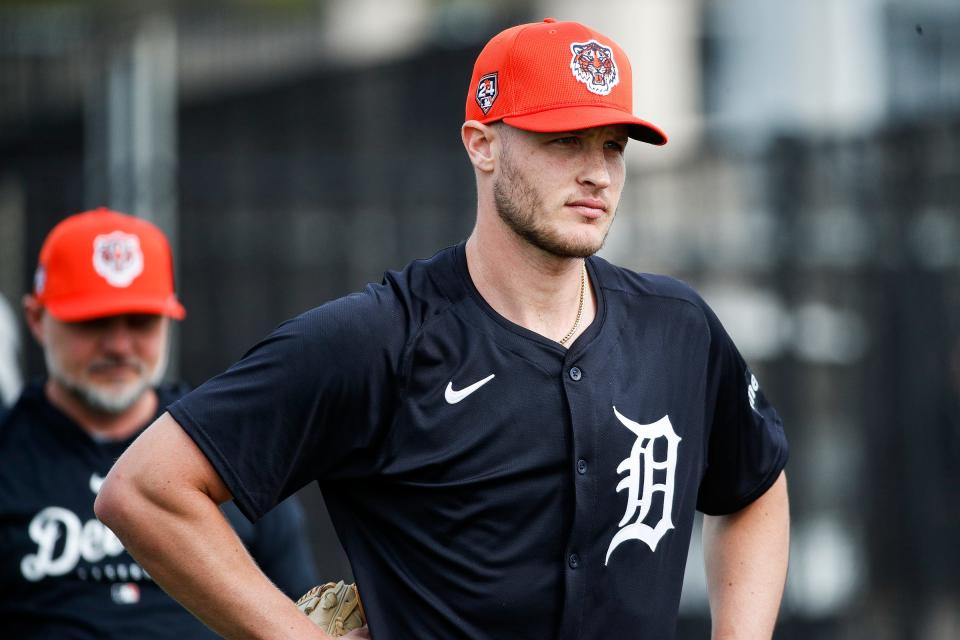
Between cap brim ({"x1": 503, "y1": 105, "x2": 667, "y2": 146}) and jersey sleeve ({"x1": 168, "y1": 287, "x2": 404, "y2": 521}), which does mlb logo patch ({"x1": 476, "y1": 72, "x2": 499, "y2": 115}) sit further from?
jersey sleeve ({"x1": 168, "y1": 287, "x2": 404, "y2": 521})

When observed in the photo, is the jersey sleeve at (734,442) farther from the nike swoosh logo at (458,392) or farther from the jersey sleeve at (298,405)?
the jersey sleeve at (298,405)

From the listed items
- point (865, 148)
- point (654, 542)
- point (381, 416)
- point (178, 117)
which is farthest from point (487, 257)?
point (178, 117)

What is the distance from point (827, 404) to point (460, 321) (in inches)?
209

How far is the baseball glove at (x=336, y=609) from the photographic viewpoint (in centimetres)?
318

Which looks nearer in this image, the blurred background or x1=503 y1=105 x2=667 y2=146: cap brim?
x1=503 y1=105 x2=667 y2=146: cap brim

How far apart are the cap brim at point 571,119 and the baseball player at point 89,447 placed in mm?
1912

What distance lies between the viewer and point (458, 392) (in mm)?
3098

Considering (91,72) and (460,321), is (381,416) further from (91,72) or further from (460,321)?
(91,72)

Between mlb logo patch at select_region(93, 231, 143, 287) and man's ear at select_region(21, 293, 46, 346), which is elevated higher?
mlb logo patch at select_region(93, 231, 143, 287)

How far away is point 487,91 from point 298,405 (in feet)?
2.83

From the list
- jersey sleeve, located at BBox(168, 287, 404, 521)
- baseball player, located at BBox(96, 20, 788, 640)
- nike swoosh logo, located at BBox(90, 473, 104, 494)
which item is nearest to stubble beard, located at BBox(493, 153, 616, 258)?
baseball player, located at BBox(96, 20, 788, 640)

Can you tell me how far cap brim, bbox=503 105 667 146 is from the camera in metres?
3.11

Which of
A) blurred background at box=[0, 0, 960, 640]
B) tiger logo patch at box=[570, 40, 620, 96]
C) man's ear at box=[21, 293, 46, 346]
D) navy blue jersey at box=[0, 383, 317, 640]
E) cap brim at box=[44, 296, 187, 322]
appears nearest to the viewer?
tiger logo patch at box=[570, 40, 620, 96]

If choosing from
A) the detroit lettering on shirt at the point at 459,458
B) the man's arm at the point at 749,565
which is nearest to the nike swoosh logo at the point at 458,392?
the detroit lettering on shirt at the point at 459,458
